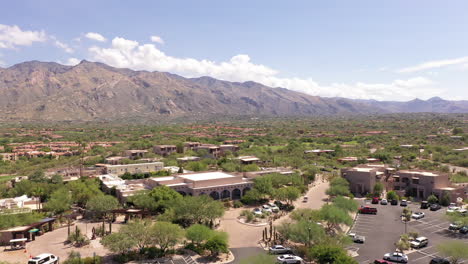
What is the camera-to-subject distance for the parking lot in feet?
103

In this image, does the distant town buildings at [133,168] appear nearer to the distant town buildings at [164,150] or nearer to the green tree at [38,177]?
the green tree at [38,177]

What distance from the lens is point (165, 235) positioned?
32000 mm

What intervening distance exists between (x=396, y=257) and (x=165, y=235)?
64.7 ft

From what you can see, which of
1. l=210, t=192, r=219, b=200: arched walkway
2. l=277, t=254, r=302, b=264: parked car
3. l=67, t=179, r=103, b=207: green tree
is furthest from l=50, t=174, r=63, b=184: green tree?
l=277, t=254, r=302, b=264: parked car

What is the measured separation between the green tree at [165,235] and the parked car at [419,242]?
70.2 ft

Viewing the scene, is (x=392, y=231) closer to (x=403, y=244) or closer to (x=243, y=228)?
(x=403, y=244)

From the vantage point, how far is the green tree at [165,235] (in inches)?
1257

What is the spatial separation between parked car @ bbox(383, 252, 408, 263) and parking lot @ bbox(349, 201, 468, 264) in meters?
0.89

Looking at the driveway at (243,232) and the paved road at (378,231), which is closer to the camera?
the paved road at (378,231)

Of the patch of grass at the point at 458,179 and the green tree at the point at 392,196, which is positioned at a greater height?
the patch of grass at the point at 458,179

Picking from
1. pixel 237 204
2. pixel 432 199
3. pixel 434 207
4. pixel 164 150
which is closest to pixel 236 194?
pixel 237 204

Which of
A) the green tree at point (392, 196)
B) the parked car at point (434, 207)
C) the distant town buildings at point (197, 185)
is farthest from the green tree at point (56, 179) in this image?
the parked car at point (434, 207)

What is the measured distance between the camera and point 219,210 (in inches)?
1576

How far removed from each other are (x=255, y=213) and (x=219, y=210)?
18.5 feet
